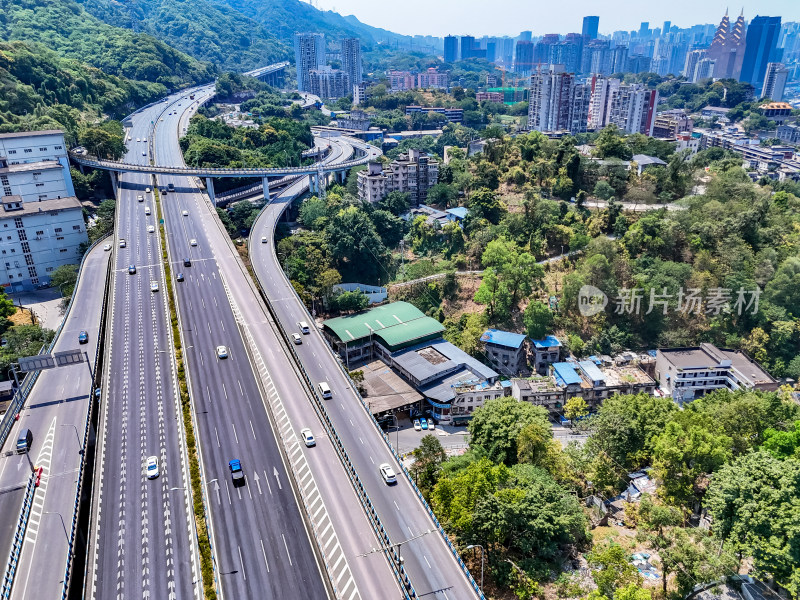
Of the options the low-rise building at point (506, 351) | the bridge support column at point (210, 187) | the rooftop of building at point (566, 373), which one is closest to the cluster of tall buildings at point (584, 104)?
the bridge support column at point (210, 187)

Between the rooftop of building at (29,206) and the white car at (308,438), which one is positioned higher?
the rooftop of building at (29,206)

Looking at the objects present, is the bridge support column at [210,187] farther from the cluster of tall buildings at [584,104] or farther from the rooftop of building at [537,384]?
the cluster of tall buildings at [584,104]

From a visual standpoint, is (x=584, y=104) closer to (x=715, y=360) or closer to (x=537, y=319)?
(x=715, y=360)

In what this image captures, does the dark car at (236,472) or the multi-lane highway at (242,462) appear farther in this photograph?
the dark car at (236,472)

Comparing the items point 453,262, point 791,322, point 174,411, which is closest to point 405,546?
point 174,411

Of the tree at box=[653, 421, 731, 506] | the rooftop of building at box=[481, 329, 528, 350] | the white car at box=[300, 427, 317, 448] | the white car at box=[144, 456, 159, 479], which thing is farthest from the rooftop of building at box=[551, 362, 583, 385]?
the white car at box=[144, 456, 159, 479]

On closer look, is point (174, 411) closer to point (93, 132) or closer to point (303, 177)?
point (93, 132)

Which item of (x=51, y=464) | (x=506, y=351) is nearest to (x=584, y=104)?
(x=506, y=351)
